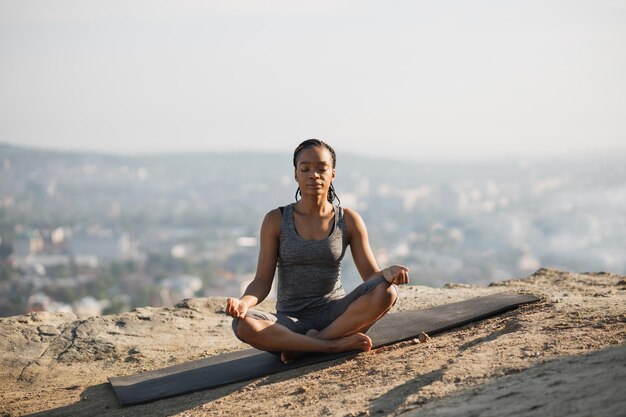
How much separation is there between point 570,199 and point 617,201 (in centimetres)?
640

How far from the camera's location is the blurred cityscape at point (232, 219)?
4382 centimetres

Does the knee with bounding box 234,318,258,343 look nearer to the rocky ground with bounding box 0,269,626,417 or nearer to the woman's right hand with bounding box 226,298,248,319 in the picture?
the woman's right hand with bounding box 226,298,248,319

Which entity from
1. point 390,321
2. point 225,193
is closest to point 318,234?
point 390,321

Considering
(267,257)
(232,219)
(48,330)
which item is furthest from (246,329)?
(232,219)

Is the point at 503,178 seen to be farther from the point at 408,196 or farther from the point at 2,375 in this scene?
the point at 2,375

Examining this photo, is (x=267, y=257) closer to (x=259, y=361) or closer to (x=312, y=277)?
(x=312, y=277)

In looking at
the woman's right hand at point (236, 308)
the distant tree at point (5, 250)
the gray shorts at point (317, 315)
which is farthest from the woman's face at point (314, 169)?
the distant tree at point (5, 250)

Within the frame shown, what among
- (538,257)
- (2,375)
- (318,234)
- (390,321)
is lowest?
(538,257)

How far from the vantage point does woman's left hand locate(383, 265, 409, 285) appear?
476 centimetres

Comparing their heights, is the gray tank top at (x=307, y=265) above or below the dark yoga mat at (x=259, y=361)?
above

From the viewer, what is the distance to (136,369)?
6.32 metres

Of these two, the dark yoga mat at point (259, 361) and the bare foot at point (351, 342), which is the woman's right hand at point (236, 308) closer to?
the dark yoga mat at point (259, 361)

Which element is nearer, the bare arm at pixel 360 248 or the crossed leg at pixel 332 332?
Result: the crossed leg at pixel 332 332

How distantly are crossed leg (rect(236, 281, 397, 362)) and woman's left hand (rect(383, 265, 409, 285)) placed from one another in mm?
117
